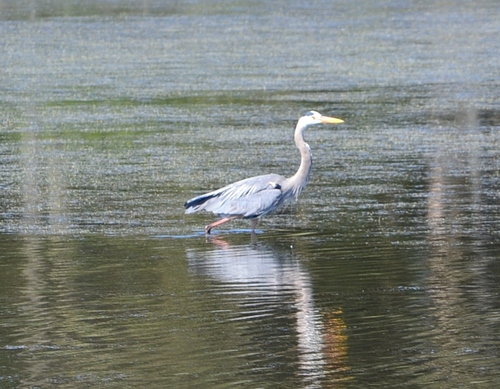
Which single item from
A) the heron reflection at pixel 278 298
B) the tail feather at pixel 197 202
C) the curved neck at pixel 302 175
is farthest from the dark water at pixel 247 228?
the curved neck at pixel 302 175

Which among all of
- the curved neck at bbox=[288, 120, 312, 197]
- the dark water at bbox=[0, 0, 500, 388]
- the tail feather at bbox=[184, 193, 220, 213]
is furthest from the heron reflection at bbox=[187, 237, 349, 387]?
the curved neck at bbox=[288, 120, 312, 197]

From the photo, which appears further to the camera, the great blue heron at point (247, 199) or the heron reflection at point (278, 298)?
the great blue heron at point (247, 199)

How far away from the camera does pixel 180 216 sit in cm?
1115

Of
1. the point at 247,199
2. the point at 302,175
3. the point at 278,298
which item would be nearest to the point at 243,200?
the point at 247,199

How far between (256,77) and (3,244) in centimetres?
1341

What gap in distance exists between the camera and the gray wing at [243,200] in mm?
10648

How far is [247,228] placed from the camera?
1104 cm

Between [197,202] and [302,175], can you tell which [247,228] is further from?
[302,175]

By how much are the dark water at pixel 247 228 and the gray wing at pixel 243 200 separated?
204mm

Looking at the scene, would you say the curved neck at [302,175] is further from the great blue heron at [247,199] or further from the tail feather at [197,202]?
the tail feather at [197,202]

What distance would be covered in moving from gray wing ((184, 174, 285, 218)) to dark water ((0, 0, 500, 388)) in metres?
0.20

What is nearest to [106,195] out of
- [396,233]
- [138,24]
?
[396,233]

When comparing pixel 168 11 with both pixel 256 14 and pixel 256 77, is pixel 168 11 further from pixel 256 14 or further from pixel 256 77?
pixel 256 77

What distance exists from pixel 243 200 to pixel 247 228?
0.42 meters
